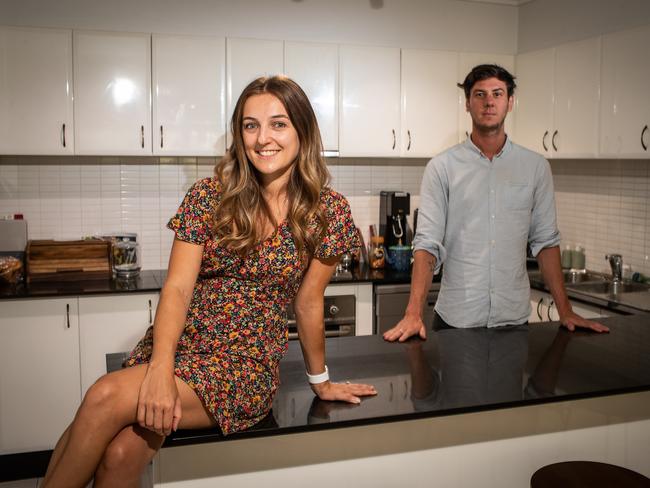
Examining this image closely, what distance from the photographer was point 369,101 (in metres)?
4.30

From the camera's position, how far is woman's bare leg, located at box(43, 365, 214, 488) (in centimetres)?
139

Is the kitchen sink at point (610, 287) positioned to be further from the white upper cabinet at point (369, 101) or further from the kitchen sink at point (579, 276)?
the white upper cabinet at point (369, 101)

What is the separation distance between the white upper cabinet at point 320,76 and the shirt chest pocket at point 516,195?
1.59 metres

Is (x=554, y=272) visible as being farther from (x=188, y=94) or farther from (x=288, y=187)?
(x=188, y=94)

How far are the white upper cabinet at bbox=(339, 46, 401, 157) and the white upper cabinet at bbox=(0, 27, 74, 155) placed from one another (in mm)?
1568

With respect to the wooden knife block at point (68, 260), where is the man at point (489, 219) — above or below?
above

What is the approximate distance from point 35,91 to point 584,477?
3267 mm

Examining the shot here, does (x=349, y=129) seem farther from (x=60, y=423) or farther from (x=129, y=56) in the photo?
(x=60, y=423)

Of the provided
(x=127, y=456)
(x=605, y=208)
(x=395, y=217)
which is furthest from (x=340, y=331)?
(x=127, y=456)

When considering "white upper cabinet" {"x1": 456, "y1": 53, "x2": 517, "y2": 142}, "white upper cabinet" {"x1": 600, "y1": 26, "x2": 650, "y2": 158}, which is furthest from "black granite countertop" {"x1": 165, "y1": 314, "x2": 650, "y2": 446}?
"white upper cabinet" {"x1": 456, "y1": 53, "x2": 517, "y2": 142}

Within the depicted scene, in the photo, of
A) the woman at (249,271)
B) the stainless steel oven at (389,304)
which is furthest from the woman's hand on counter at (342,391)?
the stainless steel oven at (389,304)

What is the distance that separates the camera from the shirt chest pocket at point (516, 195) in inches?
112

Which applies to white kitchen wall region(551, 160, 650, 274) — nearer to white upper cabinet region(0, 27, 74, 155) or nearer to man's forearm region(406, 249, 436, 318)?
man's forearm region(406, 249, 436, 318)

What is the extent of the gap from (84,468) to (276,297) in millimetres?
593
